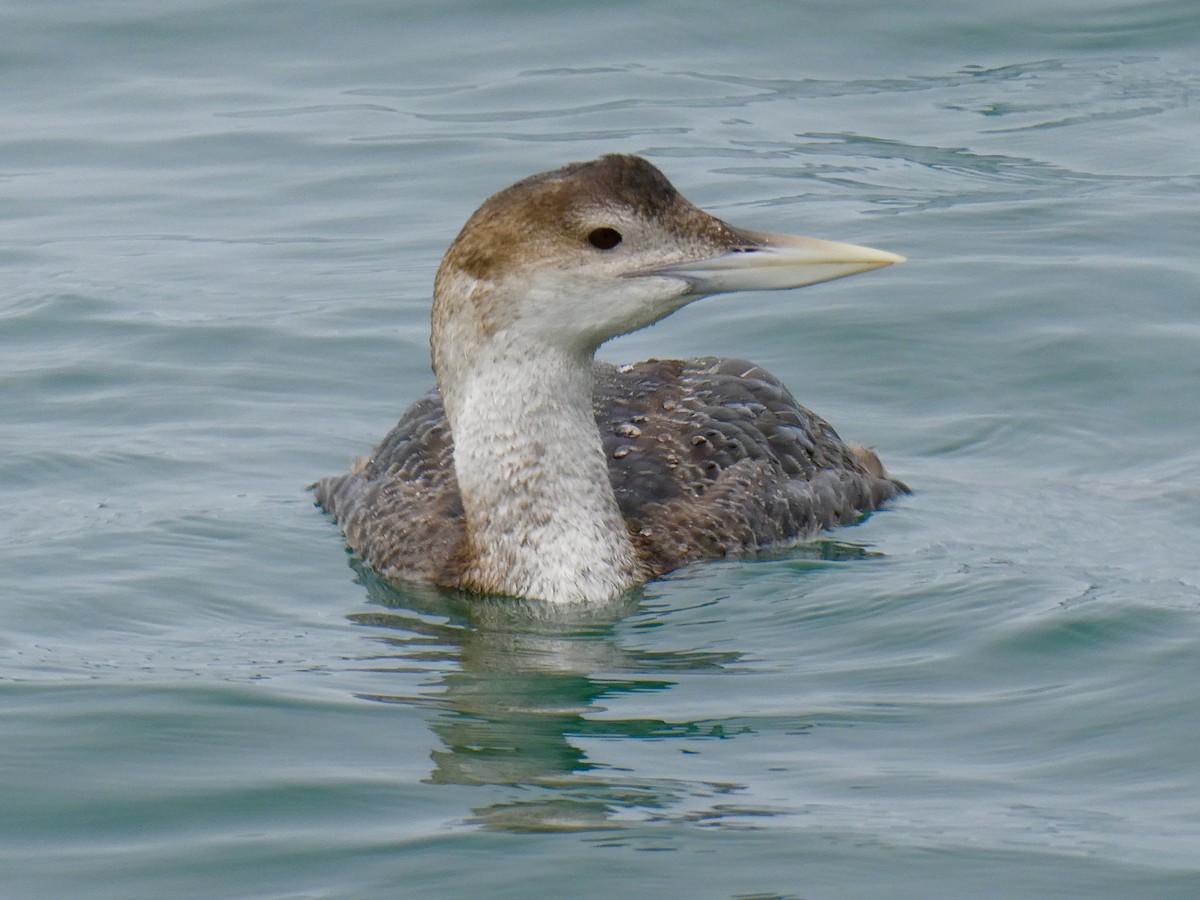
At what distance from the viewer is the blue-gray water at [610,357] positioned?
18.1 ft

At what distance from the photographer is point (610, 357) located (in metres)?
10.8

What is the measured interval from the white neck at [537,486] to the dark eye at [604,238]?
18.5 inches

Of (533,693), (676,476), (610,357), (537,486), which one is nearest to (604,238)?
(537,486)

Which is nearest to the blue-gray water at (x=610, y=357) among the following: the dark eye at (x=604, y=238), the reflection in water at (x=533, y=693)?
the reflection in water at (x=533, y=693)

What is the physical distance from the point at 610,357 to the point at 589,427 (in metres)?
3.04

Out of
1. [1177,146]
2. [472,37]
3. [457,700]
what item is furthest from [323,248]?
[457,700]

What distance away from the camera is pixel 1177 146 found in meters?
13.2

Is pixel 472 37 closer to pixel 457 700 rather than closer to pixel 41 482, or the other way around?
pixel 41 482

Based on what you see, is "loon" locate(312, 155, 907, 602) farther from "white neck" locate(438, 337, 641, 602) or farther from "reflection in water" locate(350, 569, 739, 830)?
"reflection in water" locate(350, 569, 739, 830)

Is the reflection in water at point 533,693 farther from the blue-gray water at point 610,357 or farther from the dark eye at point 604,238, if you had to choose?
the dark eye at point 604,238

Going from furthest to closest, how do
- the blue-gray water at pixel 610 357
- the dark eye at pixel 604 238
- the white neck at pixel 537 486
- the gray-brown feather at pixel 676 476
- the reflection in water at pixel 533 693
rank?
the gray-brown feather at pixel 676 476
the white neck at pixel 537 486
the dark eye at pixel 604 238
the reflection in water at pixel 533 693
the blue-gray water at pixel 610 357

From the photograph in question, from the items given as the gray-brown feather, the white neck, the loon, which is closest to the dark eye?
the loon

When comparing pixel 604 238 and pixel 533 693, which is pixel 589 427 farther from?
pixel 533 693

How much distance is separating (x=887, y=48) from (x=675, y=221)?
841 centimetres
